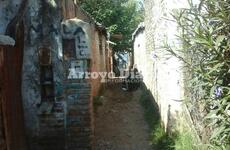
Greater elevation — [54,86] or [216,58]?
[216,58]

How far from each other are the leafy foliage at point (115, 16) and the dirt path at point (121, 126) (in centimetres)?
1259

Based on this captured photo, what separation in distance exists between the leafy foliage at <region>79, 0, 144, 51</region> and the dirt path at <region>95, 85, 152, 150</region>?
1259 centimetres

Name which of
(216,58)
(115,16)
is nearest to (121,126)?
(216,58)

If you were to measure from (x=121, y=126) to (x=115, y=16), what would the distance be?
18670mm

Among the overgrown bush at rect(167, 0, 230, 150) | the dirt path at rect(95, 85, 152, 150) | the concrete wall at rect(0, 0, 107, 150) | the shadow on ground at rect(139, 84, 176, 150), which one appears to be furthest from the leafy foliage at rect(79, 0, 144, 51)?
the overgrown bush at rect(167, 0, 230, 150)

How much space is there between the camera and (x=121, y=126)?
36.3ft

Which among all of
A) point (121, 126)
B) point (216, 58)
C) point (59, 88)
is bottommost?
point (121, 126)

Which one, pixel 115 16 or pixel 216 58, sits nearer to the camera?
pixel 216 58

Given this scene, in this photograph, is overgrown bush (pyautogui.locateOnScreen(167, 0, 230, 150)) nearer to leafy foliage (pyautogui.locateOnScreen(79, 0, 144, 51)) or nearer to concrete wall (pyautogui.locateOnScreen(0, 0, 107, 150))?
concrete wall (pyautogui.locateOnScreen(0, 0, 107, 150))

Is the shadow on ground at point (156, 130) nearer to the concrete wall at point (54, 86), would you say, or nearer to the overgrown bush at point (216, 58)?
the concrete wall at point (54, 86)

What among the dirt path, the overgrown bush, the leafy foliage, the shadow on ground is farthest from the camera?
the leafy foliage

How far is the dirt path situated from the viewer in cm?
909

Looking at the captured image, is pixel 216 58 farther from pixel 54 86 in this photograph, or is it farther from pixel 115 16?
pixel 115 16

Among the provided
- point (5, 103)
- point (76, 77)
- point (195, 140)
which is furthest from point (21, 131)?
point (195, 140)
